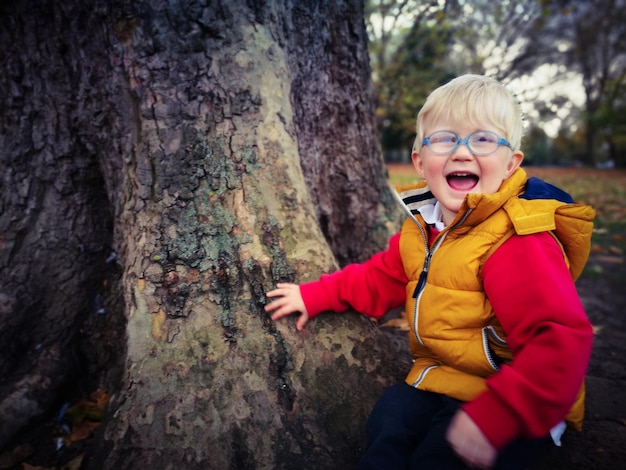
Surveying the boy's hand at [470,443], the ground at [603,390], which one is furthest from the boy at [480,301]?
the ground at [603,390]

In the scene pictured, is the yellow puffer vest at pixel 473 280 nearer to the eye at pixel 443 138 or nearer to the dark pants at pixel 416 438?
the dark pants at pixel 416 438

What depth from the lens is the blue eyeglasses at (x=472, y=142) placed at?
60.1 inches

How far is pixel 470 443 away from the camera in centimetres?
115

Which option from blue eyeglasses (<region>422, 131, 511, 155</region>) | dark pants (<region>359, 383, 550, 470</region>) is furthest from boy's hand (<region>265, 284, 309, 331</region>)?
blue eyeglasses (<region>422, 131, 511, 155</region>)

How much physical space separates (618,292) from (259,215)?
338 cm

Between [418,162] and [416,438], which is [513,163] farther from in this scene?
[416,438]

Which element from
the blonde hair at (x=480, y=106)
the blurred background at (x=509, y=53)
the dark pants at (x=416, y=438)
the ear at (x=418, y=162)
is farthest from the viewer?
the blurred background at (x=509, y=53)

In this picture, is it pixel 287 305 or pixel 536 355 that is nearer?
pixel 536 355

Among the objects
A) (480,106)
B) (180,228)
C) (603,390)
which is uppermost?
(480,106)

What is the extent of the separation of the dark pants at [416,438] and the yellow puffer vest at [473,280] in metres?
0.07

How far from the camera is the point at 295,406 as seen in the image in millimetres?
1630

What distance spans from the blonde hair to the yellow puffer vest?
19cm

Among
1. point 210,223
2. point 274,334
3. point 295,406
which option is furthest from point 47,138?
point 295,406

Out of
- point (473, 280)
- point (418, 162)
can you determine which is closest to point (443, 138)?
point (418, 162)
